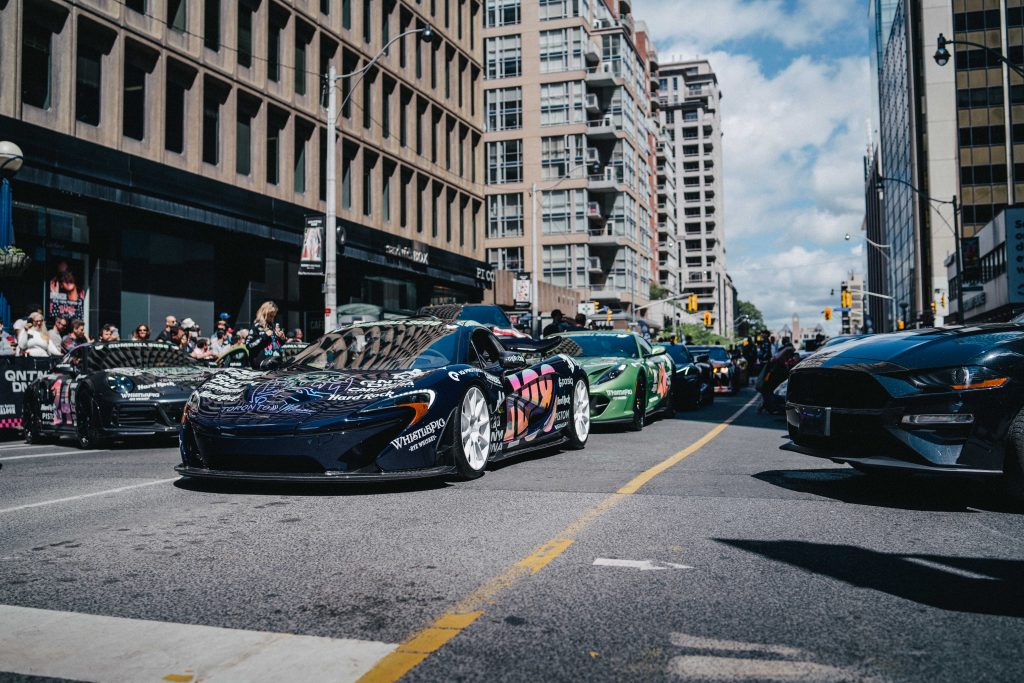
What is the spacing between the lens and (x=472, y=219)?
4356 centimetres

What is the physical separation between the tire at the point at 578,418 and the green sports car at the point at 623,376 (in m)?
1.86

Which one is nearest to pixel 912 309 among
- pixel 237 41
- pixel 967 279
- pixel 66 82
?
pixel 967 279

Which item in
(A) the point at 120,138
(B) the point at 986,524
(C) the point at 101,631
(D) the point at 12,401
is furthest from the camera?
(A) the point at 120,138

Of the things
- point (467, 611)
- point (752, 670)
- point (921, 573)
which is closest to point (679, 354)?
point (921, 573)

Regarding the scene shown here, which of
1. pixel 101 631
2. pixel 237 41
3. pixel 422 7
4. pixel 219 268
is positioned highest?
pixel 422 7

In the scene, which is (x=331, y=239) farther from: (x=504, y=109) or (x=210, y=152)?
(x=504, y=109)

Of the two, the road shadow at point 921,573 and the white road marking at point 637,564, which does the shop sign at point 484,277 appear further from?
the white road marking at point 637,564

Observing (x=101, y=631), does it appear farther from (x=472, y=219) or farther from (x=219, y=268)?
(x=472, y=219)

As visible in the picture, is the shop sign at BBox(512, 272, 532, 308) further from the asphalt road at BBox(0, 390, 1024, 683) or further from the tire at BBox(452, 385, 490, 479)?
the asphalt road at BBox(0, 390, 1024, 683)

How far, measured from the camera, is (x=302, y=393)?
21.2 ft

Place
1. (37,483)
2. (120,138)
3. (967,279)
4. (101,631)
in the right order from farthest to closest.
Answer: (967,279) → (120,138) → (37,483) → (101,631)

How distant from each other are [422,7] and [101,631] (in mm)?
38326

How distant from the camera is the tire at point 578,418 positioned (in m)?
9.74

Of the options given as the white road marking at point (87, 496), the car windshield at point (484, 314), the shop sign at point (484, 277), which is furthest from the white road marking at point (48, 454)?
the shop sign at point (484, 277)
